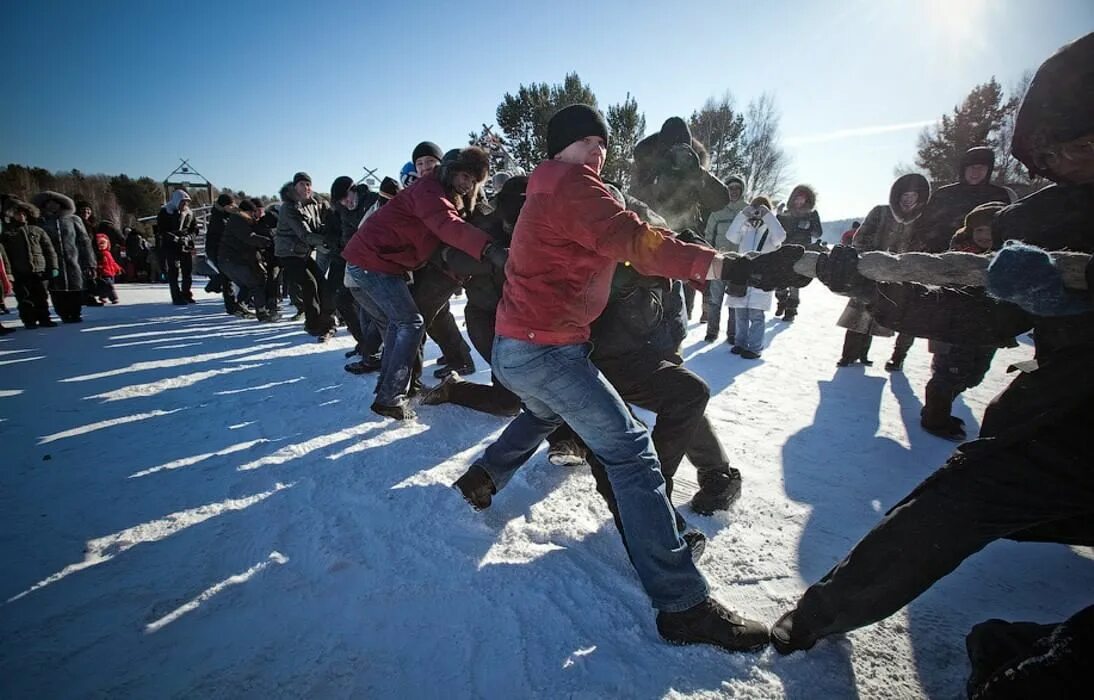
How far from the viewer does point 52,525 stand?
2258mm

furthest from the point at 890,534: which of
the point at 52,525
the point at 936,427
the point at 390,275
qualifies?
the point at 52,525

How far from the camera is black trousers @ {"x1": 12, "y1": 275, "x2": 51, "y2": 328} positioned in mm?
6930

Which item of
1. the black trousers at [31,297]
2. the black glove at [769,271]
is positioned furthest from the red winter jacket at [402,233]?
the black trousers at [31,297]

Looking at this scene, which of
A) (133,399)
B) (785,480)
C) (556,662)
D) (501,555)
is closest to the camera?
(556,662)

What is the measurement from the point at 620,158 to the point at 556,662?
28.4 metres

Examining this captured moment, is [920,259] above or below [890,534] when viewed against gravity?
above

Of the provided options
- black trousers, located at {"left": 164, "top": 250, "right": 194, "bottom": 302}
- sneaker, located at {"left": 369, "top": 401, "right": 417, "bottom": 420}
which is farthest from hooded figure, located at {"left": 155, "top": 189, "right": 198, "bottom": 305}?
sneaker, located at {"left": 369, "top": 401, "right": 417, "bottom": 420}

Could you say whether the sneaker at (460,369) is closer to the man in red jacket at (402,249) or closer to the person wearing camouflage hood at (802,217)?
the man in red jacket at (402,249)

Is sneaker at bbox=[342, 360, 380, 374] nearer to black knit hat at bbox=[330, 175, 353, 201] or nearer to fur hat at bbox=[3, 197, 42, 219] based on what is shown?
black knit hat at bbox=[330, 175, 353, 201]

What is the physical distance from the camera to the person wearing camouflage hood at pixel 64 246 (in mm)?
7324

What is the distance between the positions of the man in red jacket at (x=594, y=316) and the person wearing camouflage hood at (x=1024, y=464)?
0.36 metres

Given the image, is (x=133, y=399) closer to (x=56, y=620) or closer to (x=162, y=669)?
(x=56, y=620)

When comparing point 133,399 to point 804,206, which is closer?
point 133,399

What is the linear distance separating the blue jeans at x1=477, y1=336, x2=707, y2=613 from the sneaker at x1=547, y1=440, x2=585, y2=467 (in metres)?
1.25
